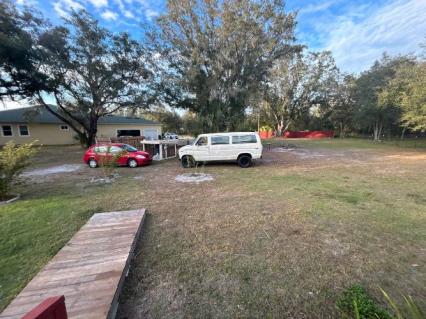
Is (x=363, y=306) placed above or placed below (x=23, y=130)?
below

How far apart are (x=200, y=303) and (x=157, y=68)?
17287 mm

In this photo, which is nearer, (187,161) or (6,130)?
(187,161)

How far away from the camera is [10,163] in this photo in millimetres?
5648

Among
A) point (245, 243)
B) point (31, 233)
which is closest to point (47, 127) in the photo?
point (31, 233)

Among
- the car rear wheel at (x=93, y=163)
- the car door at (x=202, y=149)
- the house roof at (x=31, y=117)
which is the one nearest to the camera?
the car door at (x=202, y=149)

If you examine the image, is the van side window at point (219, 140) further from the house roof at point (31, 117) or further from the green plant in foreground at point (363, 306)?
the house roof at point (31, 117)

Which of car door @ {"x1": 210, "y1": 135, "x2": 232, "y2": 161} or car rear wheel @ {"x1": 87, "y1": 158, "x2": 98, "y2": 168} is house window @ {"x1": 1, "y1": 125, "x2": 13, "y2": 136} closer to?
car rear wheel @ {"x1": 87, "y1": 158, "x2": 98, "y2": 168}

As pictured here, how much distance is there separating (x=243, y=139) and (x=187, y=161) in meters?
2.93

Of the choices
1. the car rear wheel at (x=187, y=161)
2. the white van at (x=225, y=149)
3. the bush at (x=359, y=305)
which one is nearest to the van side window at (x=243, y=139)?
the white van at (x=225, y=149)

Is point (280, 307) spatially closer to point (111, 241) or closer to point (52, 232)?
point (111, 241)

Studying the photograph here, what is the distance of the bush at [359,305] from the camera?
2107mm

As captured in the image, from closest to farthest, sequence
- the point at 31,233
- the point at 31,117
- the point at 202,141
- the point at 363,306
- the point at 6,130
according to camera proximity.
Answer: the point at 363,306 < the point at 31,233 < the point at 202,141 < the point at 31,117 < the point at 6,130

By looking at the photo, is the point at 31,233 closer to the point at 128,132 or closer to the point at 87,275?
the point at 87,275

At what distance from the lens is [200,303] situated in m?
2.39
